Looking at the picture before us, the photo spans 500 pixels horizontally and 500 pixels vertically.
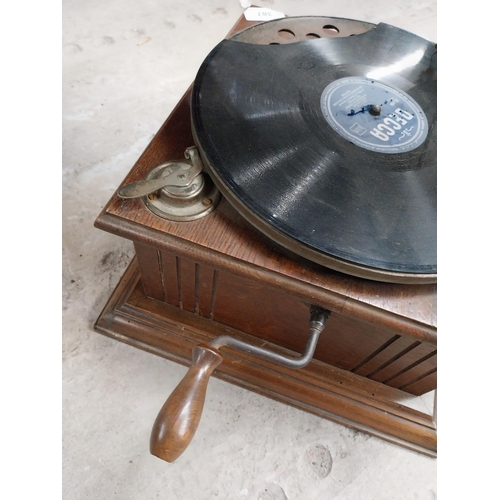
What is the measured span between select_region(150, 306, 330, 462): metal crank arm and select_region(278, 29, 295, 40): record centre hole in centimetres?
62

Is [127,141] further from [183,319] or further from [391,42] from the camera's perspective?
[391,42]

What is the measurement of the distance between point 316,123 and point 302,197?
0.18m

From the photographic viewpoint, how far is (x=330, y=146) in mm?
735

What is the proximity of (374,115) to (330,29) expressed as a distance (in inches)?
12.4

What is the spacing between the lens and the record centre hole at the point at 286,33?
0.95m

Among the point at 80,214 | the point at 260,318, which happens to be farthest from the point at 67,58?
the point at 260,318

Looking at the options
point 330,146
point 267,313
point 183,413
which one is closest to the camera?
point 183,413

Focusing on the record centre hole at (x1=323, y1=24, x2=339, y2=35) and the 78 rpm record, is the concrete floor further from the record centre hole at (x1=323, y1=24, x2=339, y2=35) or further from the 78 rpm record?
the record centre hole at (x1=323, y1=24, x2=339, y2=35)

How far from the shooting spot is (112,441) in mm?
933

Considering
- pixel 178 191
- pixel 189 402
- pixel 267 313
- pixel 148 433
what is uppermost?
pixel 178 191

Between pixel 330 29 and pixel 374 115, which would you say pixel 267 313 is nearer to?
pixel 374 115

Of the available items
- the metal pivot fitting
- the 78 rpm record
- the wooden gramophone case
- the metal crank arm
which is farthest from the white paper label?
the metal crank arm

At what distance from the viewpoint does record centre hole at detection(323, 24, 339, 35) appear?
0.99 metres

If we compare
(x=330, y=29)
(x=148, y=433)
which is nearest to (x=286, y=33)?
(x=330, y=29)
